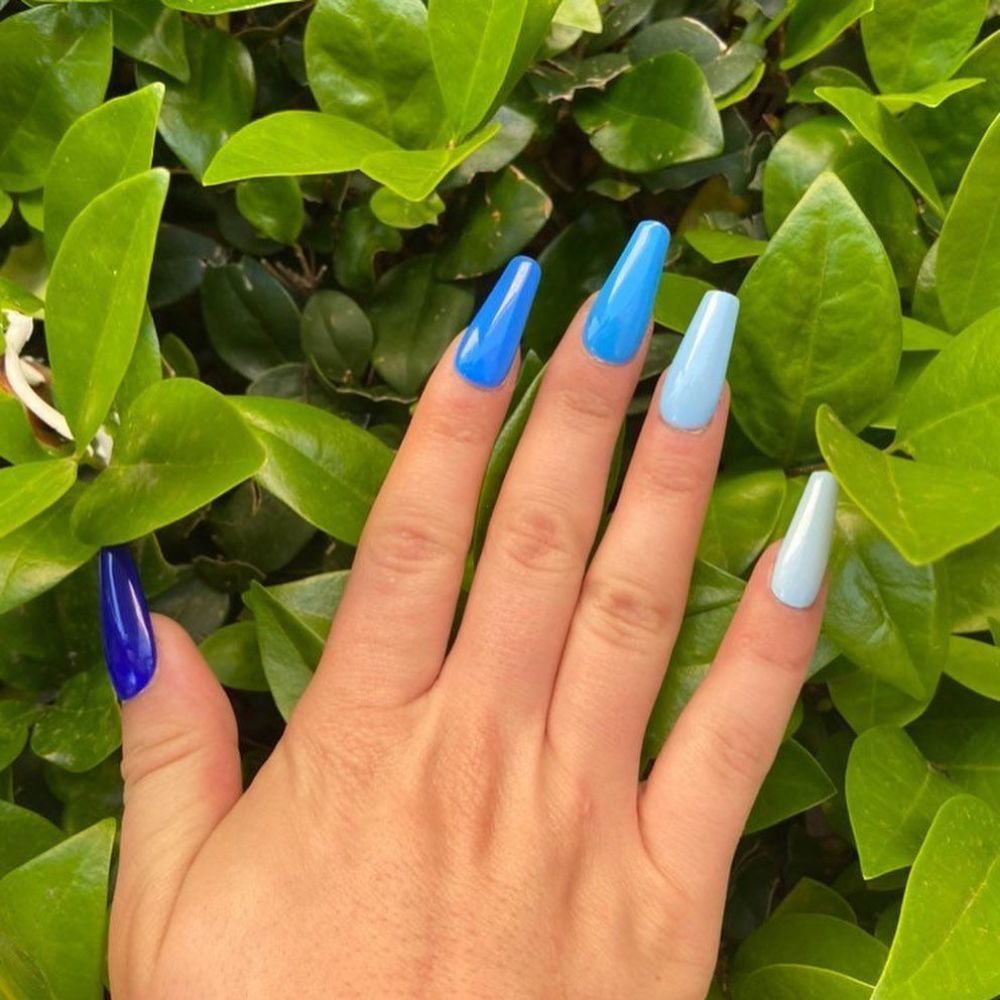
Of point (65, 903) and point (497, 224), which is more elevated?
point (497, 224)

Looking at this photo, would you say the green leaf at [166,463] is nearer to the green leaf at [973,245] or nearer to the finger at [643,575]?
the finger at [643,575]

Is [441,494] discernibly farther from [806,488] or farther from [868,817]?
[868,817]

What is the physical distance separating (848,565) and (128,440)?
0.45 m

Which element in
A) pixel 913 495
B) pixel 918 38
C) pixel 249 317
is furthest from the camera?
pixel 249 317

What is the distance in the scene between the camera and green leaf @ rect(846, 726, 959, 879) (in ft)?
2.27

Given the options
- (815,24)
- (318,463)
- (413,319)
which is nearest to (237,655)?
(318,463)

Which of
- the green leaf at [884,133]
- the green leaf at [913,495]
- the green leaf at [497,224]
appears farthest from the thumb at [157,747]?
the green leaf at [884,133]

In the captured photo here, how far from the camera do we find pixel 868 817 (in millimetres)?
707

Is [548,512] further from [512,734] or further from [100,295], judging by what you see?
[100,295]

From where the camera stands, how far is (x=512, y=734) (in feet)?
2.38

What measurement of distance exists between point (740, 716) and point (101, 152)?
1.77 ft

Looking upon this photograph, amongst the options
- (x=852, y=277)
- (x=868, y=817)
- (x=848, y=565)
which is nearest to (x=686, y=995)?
(x=868, y=817)

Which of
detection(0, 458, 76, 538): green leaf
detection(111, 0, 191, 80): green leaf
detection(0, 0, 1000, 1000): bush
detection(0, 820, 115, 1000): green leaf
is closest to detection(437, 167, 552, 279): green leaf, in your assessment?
detection(0, 0, 1000, 1000): bush

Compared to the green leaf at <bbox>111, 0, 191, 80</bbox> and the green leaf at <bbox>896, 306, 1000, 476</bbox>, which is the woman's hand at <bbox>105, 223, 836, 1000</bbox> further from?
the green leaf at <bbox>111, 0, 191, 80</bbox>
